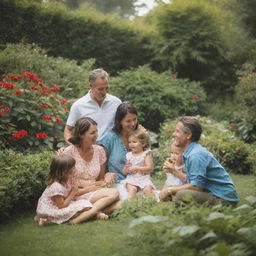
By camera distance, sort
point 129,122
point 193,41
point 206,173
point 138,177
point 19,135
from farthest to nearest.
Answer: point 193,41
point 19,135
point 129,122
point 138,177
point 206,173

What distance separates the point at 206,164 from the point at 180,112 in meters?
7.45

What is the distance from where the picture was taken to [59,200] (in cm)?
515

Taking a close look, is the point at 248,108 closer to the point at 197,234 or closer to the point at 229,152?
the point at 229,152

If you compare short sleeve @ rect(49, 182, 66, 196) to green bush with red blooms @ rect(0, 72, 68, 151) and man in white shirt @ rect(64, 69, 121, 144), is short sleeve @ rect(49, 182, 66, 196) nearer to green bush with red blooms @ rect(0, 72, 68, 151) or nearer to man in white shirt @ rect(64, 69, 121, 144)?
man in white shirt @ rect(64, 69, 121, 144)

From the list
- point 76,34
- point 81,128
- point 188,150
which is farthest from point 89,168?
point 76,34

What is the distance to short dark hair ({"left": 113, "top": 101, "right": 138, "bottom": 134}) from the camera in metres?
5.96

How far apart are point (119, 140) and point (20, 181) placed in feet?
5.09

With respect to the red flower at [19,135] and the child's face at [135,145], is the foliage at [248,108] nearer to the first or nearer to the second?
the child's face at [135,145]

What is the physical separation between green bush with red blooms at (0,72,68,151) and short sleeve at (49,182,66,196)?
1.89m

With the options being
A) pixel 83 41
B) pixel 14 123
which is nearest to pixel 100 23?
pixel 83 41

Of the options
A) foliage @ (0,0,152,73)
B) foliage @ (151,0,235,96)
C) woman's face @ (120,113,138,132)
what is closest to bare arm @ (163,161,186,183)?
woman's face @ (120,113,138,132)

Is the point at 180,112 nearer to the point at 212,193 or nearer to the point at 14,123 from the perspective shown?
the point at 14,123

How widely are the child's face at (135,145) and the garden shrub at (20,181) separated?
4.19 ft

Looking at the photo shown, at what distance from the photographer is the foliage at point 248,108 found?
9.96m
